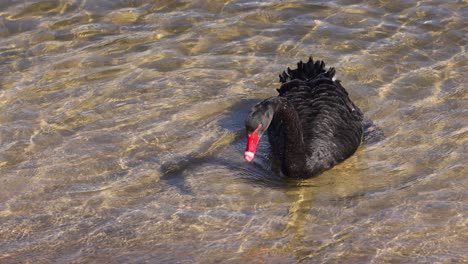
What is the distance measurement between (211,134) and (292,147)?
1.07 metres

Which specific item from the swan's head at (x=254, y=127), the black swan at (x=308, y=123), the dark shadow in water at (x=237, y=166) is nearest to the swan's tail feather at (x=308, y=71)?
the black swan at (x=308, y=123)

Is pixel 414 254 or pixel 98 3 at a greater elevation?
pixel 98 3

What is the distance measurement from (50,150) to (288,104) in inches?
82.2

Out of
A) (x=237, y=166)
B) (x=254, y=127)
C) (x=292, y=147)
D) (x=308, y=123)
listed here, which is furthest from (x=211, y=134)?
(x=254, y=127)

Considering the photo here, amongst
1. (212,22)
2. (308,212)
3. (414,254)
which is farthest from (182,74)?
(414,254)

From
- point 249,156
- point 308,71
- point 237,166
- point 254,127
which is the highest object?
point 254,127

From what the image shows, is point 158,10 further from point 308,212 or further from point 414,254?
point 414,254

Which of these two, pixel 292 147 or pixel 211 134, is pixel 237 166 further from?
pixel 211 134

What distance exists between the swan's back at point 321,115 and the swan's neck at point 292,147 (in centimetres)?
9

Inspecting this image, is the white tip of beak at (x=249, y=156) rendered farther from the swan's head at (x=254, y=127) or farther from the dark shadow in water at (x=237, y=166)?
the dark shadow in water at (x=237, y=166)

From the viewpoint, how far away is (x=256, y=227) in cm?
617

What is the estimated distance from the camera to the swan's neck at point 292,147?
6.80m

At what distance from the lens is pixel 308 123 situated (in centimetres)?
734

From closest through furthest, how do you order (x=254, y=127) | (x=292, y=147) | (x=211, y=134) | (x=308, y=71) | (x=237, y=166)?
(x=254, y=127), (x=292, y=147), (x=237, y=166), (x=211, y=134), (x=308, y=71)
